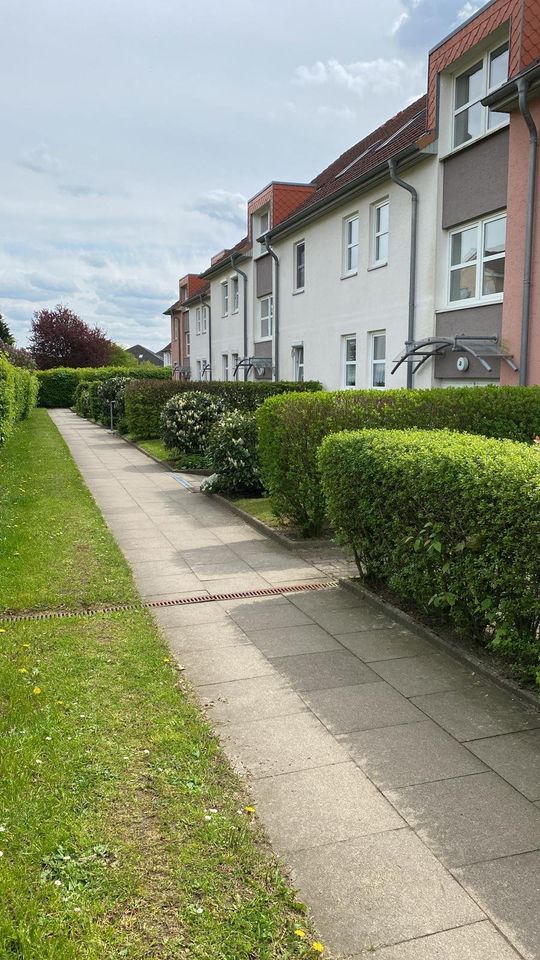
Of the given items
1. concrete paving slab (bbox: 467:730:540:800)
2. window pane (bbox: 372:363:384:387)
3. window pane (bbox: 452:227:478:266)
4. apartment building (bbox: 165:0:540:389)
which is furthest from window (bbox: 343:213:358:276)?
concrete paving slab (bbox: 467:730:540:800)

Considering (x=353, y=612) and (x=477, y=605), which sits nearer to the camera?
(x=477, y=605)

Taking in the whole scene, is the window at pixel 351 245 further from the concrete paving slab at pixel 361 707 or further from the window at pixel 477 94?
the concrete paving slab at pixel 361 707

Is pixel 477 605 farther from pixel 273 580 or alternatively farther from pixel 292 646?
pixel 273 580

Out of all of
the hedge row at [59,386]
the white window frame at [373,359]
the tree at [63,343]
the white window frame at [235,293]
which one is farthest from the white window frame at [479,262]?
the tree at [63,343]

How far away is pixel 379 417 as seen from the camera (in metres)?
8.16

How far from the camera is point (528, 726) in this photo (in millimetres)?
3893

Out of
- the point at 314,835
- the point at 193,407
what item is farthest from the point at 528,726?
the point at 193,407

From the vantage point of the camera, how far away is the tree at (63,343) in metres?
58.0

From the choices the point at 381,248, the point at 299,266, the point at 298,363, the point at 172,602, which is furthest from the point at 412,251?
the point at 172,602

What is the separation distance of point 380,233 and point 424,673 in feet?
46.0

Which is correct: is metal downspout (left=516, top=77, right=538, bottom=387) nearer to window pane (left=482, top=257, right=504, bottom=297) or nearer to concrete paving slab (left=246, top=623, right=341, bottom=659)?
window pane (left=482, top=257, right=504, bottom=297)

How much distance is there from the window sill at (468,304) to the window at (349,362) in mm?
4482

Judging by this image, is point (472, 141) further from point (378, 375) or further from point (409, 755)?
point (409, 755)

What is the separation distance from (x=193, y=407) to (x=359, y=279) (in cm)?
505
